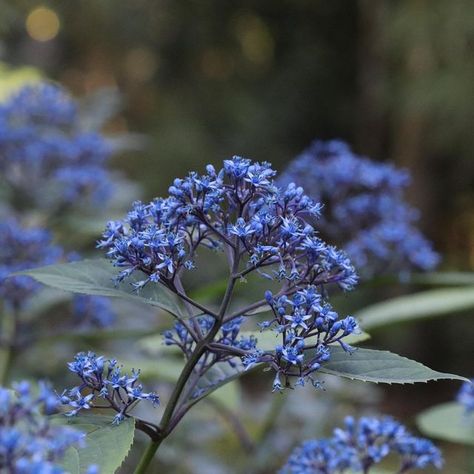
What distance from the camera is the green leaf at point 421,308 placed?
8.34 ft

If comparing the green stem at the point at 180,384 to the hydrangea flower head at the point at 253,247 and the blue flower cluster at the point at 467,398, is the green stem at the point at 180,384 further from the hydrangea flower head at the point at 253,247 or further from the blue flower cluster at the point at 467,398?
the blue flower cluster at the point at 467,398

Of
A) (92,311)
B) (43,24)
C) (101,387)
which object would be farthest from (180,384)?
(43,24)

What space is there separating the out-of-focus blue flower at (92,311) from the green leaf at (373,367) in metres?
1.51

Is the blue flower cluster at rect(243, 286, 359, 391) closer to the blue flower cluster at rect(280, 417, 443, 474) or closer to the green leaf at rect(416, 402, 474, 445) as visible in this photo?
the blue flower cluster at rect(280, 417, 443, 474)

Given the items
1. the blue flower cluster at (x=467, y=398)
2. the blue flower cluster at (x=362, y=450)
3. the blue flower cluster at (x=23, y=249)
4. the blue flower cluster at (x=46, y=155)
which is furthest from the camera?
the blue flower cluster at (x=46, y=155)

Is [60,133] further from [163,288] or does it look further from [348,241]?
[163,288]

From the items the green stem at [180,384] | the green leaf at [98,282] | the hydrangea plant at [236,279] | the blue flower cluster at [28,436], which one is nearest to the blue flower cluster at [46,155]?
the green leaf at [98,282]

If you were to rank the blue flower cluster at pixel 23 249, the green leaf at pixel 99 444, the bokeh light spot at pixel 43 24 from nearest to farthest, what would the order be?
the green leaf at pixel 99 444 < the blue flower cluster at pixel 23 249 < the bokeh light spot at pixel 43 24

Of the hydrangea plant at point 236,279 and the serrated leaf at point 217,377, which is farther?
the serrated leaf at point 217,377

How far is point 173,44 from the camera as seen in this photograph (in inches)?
477

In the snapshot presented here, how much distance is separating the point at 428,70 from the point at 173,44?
14.1 ft

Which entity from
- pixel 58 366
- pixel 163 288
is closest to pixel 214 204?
pixel 163 288

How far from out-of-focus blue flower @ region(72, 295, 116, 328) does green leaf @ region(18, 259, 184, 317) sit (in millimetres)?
1258

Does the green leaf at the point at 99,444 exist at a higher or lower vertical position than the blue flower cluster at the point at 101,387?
lower
